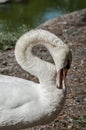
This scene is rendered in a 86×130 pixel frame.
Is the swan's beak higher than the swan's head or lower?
lower

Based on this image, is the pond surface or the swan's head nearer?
the swan's head

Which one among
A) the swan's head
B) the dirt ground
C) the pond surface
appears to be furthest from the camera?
the pond surface

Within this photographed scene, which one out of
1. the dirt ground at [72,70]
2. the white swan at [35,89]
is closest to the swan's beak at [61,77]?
the white swan at [35,89]

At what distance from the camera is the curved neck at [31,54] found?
4805 mm

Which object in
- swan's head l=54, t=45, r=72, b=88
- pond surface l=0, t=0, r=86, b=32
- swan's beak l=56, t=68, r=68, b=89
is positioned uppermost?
pond surface l=0, t=0, r=86, b=32

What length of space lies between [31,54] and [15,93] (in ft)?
1.38

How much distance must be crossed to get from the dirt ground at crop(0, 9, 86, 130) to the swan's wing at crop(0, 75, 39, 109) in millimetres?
1243

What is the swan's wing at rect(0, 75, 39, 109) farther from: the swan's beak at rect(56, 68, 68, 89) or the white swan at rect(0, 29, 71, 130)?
the swan's beak at rect(56, 68, 68, 89)

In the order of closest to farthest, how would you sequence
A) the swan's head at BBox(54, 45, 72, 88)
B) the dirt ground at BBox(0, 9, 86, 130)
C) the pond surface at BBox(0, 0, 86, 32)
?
the swan's head at BBox(54, 45, 72, 88), the dirt ground at BBox(0, 9, 86, 130), the pond surface at BBox(0, 0, 86, 32)

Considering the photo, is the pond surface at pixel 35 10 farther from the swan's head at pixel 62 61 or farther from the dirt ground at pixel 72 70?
the swan's head at pixel 62 61

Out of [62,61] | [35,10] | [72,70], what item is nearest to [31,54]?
[62,61]

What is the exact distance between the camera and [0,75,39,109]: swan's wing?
484cm

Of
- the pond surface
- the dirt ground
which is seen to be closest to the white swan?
the dirt ground

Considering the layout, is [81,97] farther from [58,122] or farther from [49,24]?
[49,24]
